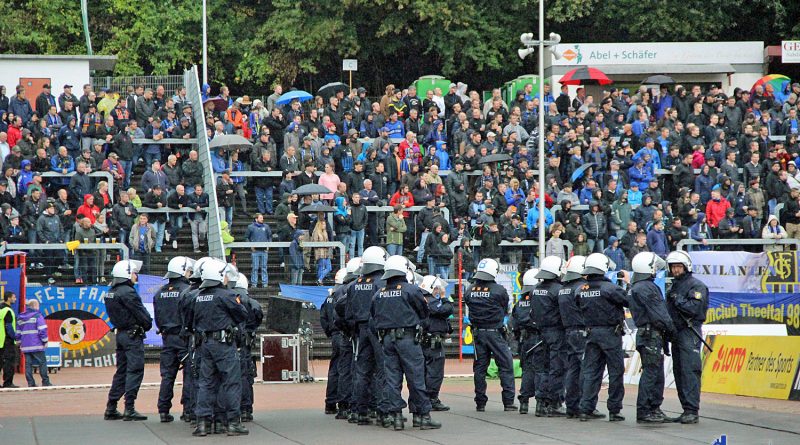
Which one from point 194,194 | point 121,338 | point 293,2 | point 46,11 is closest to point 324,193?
point 194,194

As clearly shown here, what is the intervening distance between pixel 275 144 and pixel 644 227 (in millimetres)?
9120

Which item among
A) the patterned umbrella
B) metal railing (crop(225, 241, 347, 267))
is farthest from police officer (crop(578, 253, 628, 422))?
the patterned umbrella

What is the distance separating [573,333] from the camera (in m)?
17.2

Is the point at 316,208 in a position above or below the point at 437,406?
above

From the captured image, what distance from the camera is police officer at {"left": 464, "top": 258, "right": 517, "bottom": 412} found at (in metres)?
18.2

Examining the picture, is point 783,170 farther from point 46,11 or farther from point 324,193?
point 46,11

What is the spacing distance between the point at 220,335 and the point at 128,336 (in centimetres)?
239

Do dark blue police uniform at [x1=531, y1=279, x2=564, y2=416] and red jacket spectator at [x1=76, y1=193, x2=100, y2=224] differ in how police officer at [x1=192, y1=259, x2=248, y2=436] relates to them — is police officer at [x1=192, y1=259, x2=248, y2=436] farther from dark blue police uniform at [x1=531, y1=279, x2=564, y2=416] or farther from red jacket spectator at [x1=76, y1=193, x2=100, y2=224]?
red jacket spectator at [x1=76, y1=193, x2=100, y2=224]

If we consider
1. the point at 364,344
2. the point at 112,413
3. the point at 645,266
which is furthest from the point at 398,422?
the point at 112,413

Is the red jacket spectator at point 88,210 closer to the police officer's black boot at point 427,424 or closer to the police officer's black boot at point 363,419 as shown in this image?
the police officer's black boot at point 363,419

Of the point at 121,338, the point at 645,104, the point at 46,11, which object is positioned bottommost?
the point at 121,338

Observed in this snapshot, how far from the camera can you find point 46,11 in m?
46.7

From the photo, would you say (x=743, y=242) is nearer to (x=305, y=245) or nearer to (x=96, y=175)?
(x=305, y=245)

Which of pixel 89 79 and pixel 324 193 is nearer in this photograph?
pixel 324 193
